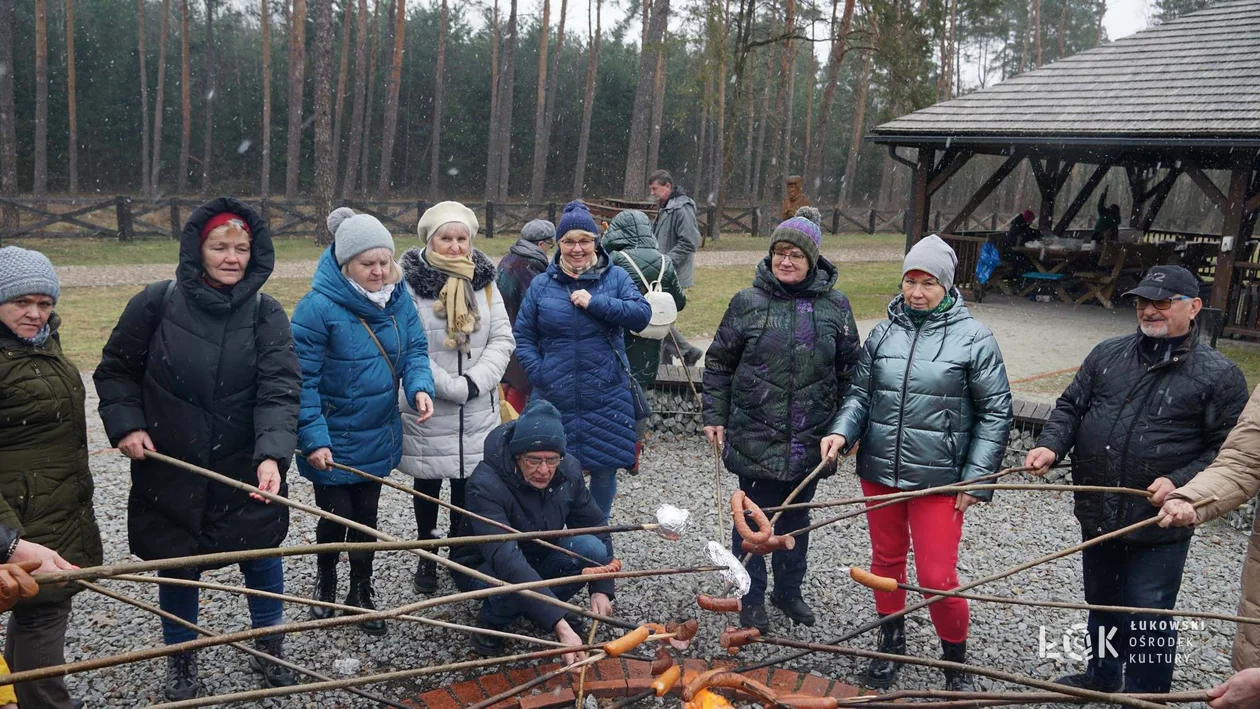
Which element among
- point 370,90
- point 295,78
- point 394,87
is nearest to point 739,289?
point 295,78

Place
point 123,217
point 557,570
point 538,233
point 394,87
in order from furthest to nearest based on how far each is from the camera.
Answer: point 394,87, point 123,217, point 538,233, point 557,570

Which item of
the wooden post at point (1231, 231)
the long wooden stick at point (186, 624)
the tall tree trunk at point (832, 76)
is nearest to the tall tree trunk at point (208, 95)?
the tall tree trunk at point (832, 76)

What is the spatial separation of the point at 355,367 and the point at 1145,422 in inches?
116

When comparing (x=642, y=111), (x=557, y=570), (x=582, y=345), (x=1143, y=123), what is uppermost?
(x=642, y=111)

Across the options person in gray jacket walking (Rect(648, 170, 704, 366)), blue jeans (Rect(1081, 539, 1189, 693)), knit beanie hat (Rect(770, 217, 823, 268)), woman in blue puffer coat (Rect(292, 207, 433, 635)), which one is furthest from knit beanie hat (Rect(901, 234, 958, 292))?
person in gray jacket walking (Rect(648, 170, 704, 366))

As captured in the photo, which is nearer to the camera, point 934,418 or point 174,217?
point 934,418

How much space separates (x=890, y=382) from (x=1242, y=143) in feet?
30.9

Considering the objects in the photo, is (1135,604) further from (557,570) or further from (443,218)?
(443,218)

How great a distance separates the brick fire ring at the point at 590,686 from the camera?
11.0ft

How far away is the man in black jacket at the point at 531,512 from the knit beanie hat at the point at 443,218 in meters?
1.06

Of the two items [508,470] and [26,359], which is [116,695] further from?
[508,470]

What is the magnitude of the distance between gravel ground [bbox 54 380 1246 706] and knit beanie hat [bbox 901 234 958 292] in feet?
5.30

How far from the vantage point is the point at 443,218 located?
419cm

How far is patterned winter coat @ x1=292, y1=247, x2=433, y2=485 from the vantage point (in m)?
3.60
